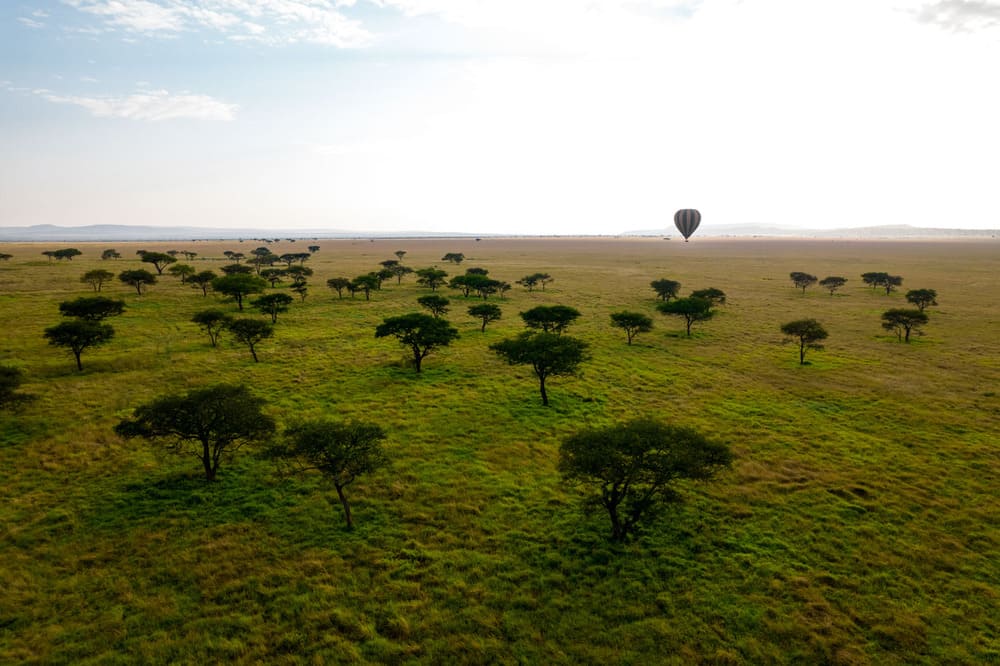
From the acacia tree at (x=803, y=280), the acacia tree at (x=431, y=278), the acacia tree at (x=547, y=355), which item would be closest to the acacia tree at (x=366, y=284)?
the acacia tree at (x=431, y=278)

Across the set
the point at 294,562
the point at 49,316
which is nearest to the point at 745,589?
the point at 294,562

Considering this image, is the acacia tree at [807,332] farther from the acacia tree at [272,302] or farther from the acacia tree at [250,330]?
the acacia tree at [272,302]

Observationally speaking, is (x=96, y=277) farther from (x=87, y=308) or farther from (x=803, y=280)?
(x=803, y=280)

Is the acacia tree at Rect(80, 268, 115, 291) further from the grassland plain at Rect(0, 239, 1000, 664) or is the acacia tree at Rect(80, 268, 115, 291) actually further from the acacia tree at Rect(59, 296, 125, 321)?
the grassland plain at Rect(0, 239, 1000, 664)

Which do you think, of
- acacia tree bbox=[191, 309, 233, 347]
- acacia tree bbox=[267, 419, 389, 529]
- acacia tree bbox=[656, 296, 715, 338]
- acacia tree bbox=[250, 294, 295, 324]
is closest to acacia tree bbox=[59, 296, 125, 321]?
acacia tree bbox=[191, 309, 233, 347]

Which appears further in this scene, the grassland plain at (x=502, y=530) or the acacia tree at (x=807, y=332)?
the acacia tree at (x=807, y=332)

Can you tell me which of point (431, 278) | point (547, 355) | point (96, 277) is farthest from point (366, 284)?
point (547, 355)

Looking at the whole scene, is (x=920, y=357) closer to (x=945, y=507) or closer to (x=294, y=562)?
(x=945, y=507)
